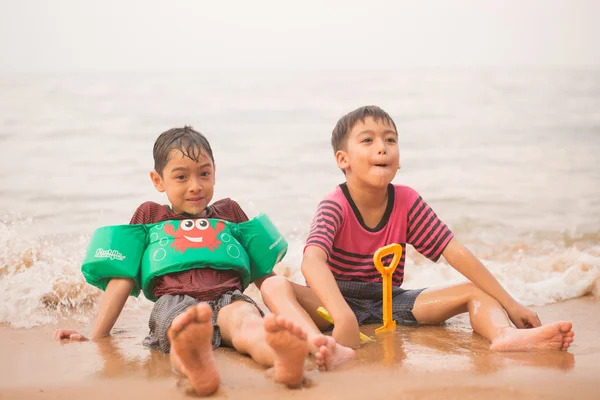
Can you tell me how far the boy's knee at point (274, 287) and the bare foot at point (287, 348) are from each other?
2.06 ft

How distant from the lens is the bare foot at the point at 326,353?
2.17 meters

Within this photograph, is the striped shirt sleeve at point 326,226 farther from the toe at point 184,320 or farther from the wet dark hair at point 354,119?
the toe at point 184,320

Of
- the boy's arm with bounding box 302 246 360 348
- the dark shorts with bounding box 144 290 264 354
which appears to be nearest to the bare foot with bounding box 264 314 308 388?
the boy's arm with bounding box 302 246 360 348

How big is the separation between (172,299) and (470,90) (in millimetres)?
8923

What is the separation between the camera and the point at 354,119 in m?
3.04

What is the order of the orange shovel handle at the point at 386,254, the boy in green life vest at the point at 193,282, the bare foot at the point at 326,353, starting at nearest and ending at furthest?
the bare foot at the point at 326,353, the boy in green life vest at the point at 193,282, the orange shovel handle at the point at 386,254

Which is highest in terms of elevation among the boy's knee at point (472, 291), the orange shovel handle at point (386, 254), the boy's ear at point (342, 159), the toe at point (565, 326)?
the boy's ear at point (342, 159)

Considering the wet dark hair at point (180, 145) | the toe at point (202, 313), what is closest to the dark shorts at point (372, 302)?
the wet dark hair at point (180, 145)

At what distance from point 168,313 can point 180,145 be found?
0.69m

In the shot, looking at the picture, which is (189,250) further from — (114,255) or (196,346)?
(196,346)

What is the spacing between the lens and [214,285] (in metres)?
2.79

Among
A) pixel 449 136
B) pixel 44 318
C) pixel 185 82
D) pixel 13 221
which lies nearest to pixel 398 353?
pixel 44 318

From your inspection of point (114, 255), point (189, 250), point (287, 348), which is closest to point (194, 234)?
point (189, 250)

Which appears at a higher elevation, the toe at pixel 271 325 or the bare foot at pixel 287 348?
the toe at pixel 271 325
